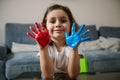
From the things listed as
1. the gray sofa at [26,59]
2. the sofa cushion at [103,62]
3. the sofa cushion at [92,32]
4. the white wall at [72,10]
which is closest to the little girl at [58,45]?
the gray sofa at [26,59]

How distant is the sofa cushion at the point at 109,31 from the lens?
2693 mm

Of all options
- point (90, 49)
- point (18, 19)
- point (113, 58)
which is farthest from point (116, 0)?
point (18, 19)

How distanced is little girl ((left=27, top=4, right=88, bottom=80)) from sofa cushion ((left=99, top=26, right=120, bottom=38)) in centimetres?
169

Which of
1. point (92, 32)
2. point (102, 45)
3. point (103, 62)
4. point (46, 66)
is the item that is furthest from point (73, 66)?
point (92, 32)

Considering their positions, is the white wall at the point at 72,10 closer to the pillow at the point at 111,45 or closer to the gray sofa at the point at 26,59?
the gray sofa at the point at 26,59

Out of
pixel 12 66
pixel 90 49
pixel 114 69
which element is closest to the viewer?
pixel 12 66

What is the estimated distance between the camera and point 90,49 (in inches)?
92.1

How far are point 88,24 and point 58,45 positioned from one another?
74.1 inches

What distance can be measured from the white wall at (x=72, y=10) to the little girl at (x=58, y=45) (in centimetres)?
169

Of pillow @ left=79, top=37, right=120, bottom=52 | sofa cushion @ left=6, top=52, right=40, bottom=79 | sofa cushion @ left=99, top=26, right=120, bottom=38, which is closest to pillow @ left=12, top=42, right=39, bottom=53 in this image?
sofa cushion @ left=6, top=52, right=40, bottom=79

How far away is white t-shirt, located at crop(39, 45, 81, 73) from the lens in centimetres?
97

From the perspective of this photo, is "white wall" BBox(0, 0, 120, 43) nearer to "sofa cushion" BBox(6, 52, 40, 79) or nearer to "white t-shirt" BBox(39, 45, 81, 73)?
"sofa cushion" BBox(6, 52, 40, 79)

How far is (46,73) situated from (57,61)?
0.14 m

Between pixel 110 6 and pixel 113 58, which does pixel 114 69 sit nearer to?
pixel 113 58
